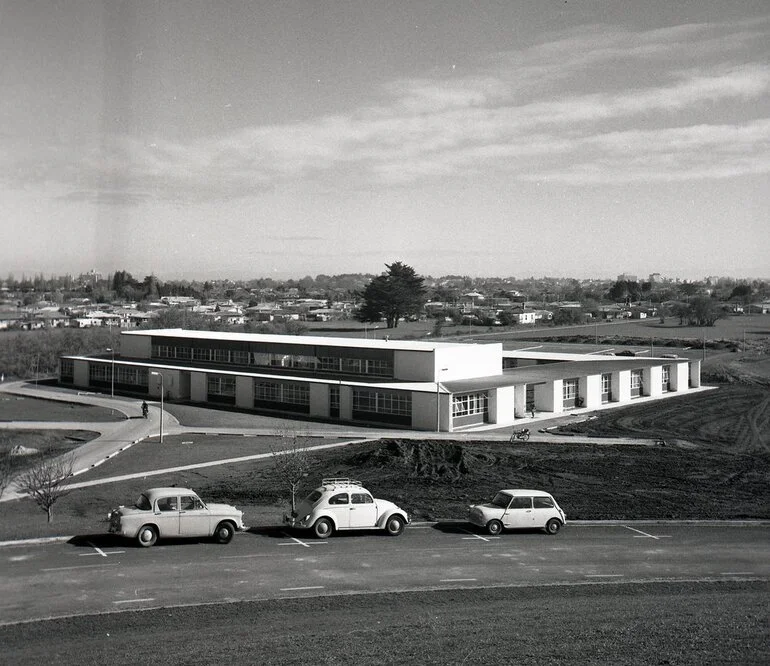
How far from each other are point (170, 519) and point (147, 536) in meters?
0.83

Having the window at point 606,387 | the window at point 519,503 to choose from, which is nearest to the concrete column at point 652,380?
the window at point 606,387

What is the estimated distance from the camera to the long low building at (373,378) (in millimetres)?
60344

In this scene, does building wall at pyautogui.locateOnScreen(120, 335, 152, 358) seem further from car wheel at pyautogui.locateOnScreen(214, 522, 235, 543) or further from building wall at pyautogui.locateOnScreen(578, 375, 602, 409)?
car wheel at pyautogui.locateOnScreen(214, 522, 235, 543)

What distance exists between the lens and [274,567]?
75.9ft

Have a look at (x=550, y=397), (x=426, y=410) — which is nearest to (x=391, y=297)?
(x=550, y=397)

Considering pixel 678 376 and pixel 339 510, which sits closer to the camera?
pixel 339 510

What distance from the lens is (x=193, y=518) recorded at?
2511 centimetres

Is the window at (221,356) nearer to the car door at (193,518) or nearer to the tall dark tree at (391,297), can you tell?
the car door at (193,518)

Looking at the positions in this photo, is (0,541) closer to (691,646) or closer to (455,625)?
(455,625)

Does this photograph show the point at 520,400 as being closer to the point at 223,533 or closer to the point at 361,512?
the point at 361,512

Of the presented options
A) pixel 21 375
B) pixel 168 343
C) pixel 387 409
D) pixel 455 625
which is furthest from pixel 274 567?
pixel 21 375

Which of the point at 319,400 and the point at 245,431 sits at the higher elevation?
the point at 319,400

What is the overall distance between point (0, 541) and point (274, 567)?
8.81m

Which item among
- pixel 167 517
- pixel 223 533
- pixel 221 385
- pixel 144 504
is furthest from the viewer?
pixel 221 385
